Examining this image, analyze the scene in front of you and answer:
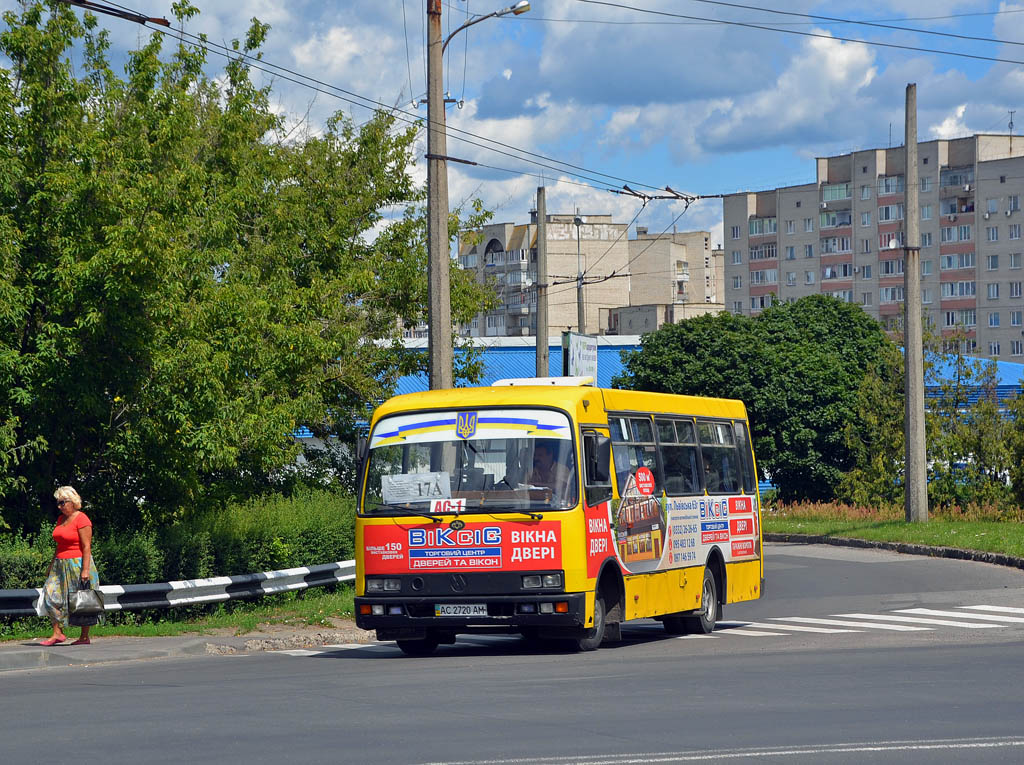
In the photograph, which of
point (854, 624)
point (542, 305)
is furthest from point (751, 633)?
point (542, 305)

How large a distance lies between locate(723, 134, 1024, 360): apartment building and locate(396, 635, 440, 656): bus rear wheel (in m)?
100

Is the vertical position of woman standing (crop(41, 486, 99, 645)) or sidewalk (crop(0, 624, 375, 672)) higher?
woman standing (crop(41, 486, 99, 645))

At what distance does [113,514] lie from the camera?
65.9 feet

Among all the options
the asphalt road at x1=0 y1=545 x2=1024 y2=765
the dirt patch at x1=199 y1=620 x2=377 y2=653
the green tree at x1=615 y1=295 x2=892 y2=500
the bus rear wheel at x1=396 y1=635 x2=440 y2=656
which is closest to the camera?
the asphalt road at x1=0 y1=545 x2=1024 y2=765

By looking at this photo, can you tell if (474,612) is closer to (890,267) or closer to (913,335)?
(913,335)

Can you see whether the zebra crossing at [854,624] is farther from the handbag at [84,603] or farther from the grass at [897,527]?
the grass at [897,527]

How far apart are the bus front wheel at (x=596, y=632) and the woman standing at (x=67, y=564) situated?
523cm

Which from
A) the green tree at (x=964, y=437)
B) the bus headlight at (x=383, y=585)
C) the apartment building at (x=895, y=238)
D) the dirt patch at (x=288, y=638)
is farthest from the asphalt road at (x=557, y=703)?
the apartment building at (x=895, y=238)

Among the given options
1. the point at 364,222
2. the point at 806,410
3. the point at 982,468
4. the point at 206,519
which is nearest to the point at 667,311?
the point at 806,410

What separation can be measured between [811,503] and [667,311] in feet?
279

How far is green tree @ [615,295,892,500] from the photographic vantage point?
153 feet

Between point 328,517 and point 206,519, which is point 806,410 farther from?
point 206,519

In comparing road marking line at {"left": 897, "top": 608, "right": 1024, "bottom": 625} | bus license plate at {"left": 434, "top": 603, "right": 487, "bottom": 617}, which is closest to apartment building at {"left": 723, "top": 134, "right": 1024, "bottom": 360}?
road marking line at {"left": 897, "top": 608, "right": 1024, "bottom": 625}

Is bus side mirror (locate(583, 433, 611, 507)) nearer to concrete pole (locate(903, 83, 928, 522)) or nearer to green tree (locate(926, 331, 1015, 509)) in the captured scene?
concrete pole (locate(903, 83, 928, 522))
